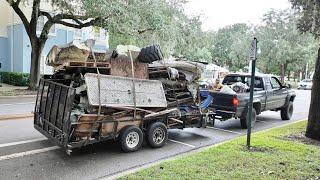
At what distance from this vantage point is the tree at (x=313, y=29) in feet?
32.8

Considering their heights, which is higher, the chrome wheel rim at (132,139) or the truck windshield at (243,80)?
the truck windshield at (243,80)

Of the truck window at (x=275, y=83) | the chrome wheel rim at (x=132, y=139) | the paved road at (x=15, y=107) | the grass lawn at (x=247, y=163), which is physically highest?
the truck window at (x=275, y=83)

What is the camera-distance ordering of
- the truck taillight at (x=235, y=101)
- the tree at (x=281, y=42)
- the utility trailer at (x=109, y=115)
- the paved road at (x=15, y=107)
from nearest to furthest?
the utility trailer at (x=109, y=115)
the truck taillight at (x=235, y=101)
the paved road at (x=15, y=107)
the tree at (x=281, y=42)

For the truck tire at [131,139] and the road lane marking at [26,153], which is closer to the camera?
the road lane marking at [26,153]

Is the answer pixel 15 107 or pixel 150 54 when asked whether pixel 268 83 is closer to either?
pixel 150 54

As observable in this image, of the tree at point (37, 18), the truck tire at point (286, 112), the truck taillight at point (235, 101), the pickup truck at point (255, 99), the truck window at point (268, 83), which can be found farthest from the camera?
the tree at point (37, 18)

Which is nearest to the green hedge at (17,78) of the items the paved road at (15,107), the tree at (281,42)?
the paved road at (15,107)

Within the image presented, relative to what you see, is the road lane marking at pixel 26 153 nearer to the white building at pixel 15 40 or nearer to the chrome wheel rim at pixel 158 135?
the chrome wheel rim at pixel 158 135

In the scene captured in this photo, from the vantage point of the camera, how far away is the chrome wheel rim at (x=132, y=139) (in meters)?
8.12

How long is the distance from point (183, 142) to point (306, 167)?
3.37 metres

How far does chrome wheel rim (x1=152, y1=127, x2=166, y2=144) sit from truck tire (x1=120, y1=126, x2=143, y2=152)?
0.46 m

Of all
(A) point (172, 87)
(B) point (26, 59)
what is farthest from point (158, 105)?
(B) point (26, 59)

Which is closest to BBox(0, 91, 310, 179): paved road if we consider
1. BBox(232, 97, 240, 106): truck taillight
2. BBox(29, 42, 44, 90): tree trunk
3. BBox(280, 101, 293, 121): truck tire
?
BBox(232, 97, 240, 106): truck taillight

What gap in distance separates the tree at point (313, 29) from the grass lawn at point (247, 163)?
116 cm
